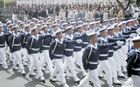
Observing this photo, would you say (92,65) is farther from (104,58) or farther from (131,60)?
(131,60)

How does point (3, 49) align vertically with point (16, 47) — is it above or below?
below

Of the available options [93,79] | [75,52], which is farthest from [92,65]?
[75,52]

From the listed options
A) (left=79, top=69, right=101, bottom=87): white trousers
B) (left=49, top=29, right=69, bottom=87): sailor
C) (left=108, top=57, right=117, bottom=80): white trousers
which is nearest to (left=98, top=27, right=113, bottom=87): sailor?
(left=108, top=57, right=117, bottom=80): white trousers

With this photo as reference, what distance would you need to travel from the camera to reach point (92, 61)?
11188 millimetres

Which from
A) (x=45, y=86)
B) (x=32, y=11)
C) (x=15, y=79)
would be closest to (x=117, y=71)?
(x=45, y=86)

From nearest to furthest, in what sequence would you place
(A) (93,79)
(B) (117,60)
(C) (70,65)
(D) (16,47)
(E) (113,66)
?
(A) (93,79)
(E) (113,66)
(C) (70,65)
(B) (117,60)
(D) (16,47)

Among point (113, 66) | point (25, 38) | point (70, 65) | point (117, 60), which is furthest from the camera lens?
point (25, 38)

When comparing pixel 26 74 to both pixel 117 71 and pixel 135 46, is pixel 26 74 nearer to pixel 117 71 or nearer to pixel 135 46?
pixel 117 71

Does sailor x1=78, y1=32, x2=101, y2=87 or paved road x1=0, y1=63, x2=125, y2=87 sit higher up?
sailor x1=78, y1=32, x2=101, y2=87

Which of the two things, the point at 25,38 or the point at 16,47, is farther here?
the point at 25,38

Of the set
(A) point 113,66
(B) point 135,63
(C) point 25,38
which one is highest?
(B) point 135,63

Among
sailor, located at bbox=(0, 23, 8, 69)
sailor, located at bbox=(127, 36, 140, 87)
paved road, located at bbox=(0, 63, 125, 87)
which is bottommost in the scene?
paved road, located at bbox=(0, 63, 125, 87)

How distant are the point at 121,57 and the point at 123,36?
851 millimetres

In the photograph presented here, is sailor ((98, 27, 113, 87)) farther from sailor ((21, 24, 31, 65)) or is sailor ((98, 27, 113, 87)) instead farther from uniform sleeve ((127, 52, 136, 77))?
sailor ((21, 24, 31, 65))
